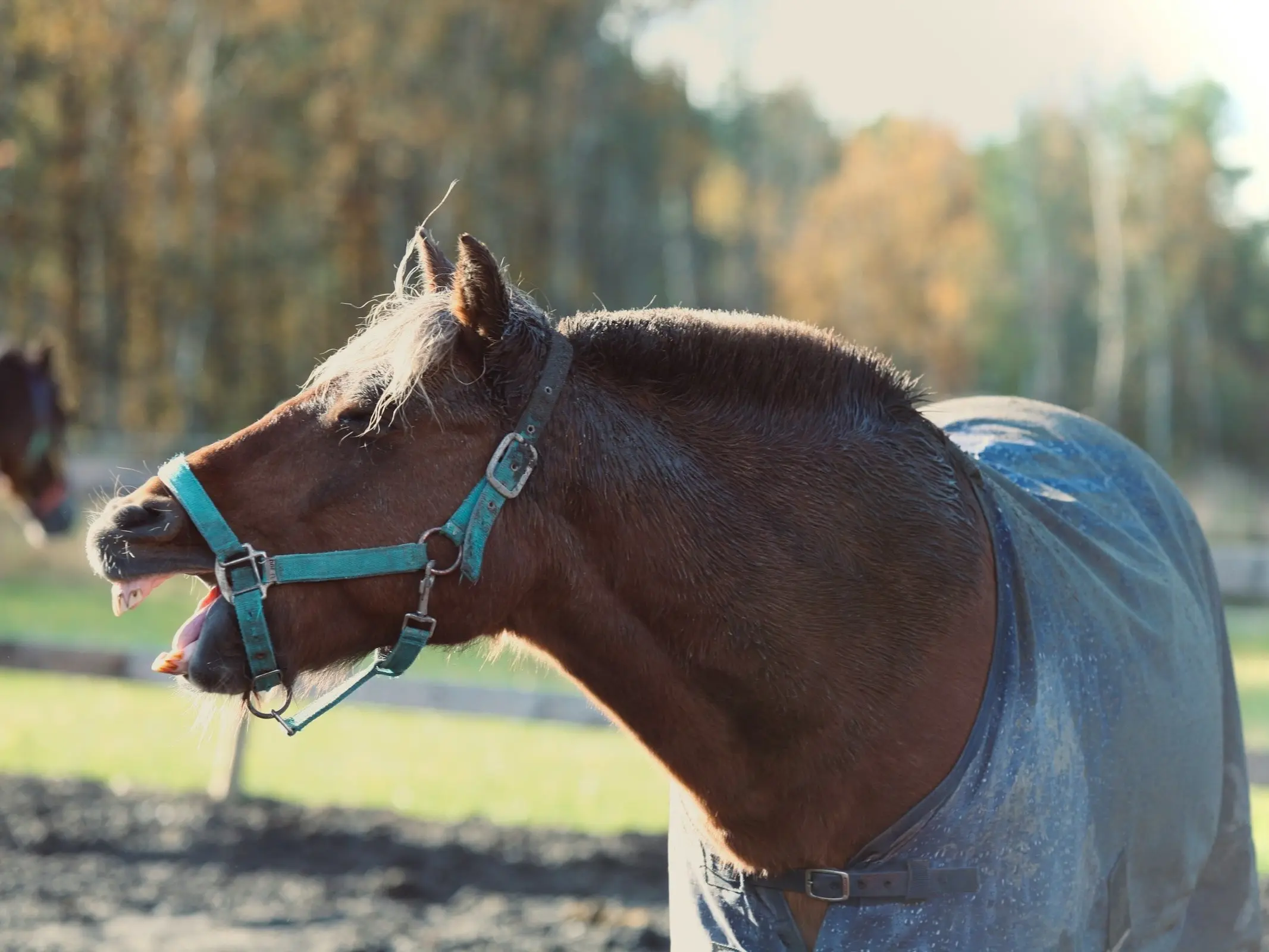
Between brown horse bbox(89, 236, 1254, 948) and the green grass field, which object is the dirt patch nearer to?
the green grass field

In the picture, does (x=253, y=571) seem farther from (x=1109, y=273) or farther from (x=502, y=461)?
(x=1109, y=273)

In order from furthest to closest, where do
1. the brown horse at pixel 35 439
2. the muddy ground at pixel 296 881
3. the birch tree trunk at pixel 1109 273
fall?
the birch tree trunk at pixel 1109 273, the brown horse at pixel 35 439, the muddy ground at pixel 296 881

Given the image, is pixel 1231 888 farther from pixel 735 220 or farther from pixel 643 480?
pixel 735 220

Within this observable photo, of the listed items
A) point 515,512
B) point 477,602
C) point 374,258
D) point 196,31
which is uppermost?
point 196,31

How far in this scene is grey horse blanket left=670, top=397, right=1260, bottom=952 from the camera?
6.98 feet

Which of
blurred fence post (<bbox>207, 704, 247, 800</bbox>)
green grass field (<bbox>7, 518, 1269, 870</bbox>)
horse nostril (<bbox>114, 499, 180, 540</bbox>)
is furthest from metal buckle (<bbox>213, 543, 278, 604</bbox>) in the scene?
blurred fence post (<bbox>207, 704, 247, 800</bbox>)

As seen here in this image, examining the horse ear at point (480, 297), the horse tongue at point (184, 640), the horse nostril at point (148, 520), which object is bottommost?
the horse tongue at point (184, 640)

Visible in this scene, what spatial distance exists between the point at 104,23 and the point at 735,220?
15603 millimetres

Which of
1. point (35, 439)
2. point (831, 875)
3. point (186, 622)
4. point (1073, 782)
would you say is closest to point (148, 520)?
point (186, 622)

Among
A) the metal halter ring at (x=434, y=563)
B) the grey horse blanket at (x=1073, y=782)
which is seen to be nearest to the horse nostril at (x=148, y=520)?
the metal halter ring at (x=434, y=563)

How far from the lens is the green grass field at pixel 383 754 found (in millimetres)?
6656

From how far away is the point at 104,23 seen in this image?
20.4 meters

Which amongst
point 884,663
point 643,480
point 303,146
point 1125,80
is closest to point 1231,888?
point 884,663

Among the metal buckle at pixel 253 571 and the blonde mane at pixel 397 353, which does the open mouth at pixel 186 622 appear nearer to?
the metal buckle at pixel 253 571
